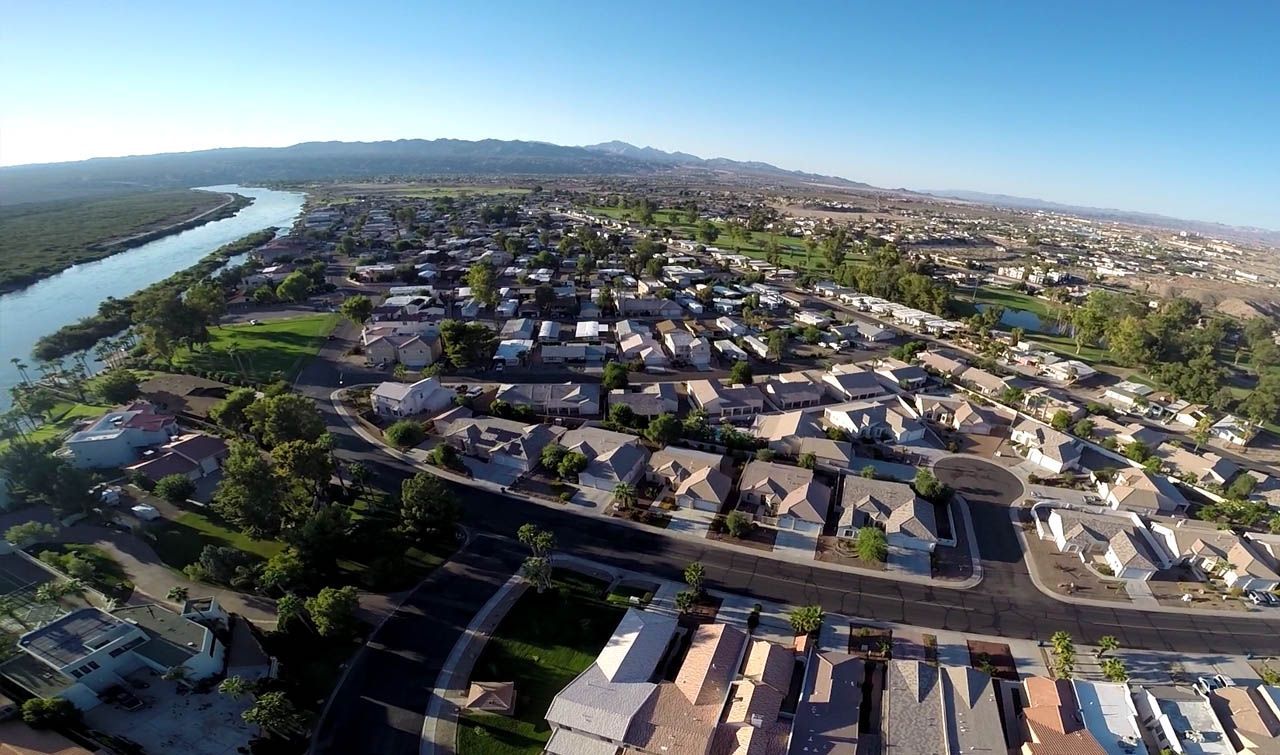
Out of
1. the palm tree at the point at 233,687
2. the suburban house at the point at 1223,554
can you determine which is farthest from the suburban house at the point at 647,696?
the suburban house at the point at 1223,554

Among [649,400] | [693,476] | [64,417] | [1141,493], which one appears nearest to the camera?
Result: [1141,493]

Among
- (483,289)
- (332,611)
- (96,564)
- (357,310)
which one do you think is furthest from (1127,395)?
(357,310)

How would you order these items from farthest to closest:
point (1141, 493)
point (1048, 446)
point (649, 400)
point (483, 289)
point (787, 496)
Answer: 1. point (483, 289)
2. point (649, 400)
3. point (1048, 446)
4. point (1141, 493)
5. point (787, 496)

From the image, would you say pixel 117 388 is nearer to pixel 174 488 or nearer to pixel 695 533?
pixel 174 488

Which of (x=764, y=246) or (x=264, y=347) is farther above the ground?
(x=764, y=246)

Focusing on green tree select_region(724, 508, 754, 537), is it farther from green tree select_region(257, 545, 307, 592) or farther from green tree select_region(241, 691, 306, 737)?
green tree select_region(257, 545, 307, 592)

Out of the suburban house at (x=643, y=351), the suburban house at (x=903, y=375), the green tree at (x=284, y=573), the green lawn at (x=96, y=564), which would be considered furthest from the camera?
the suburban house at (x=643, y=351)

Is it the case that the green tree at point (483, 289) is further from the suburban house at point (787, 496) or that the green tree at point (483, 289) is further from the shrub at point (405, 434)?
the suburban house at point (787, 496)
